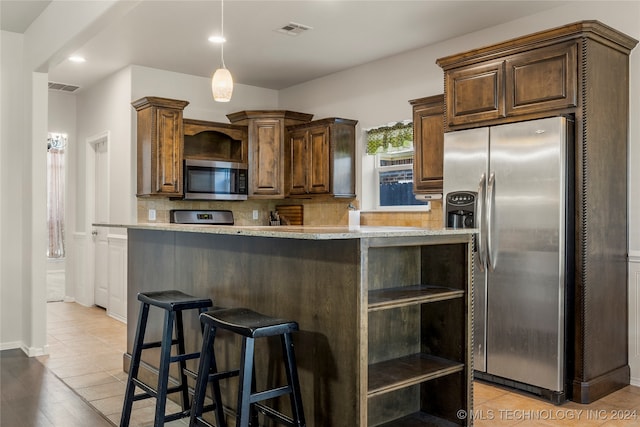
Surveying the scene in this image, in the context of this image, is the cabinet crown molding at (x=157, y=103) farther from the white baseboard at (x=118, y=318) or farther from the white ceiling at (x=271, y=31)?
the white baseboard at (x=118, y=318)

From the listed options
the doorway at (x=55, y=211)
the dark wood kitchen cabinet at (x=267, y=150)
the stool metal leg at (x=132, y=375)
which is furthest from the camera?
the doorway at (x=55, y=211)

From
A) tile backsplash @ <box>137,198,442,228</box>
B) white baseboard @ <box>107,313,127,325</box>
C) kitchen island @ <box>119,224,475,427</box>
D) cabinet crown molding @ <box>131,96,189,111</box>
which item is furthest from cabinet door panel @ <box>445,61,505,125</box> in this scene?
white baseboard @ <box>107,313,127,325</box>

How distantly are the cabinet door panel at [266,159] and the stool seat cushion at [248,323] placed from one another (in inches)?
145

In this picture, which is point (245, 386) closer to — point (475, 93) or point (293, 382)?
point (293, 382)

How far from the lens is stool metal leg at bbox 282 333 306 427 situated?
222 cm

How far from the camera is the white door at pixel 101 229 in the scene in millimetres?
6414

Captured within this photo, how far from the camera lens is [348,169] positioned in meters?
5.71

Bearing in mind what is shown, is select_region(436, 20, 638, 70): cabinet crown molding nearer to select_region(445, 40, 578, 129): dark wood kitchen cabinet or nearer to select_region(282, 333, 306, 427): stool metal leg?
select_region(445, 40, 578, 129): dark wood kitchen cabinet

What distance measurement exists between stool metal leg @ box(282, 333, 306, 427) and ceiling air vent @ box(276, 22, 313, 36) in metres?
3.00

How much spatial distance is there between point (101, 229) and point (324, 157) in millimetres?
2946

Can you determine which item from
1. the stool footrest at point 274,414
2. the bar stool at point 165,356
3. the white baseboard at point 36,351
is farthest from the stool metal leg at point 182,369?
the white baseboard at point 36,351

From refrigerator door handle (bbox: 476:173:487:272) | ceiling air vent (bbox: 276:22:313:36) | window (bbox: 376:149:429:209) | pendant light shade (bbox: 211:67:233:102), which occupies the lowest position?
refrigerator door handle (bbox: 476:173:487:272)

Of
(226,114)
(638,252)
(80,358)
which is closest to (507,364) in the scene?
(638,252)

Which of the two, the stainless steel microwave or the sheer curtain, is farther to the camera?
the sheer curtain
